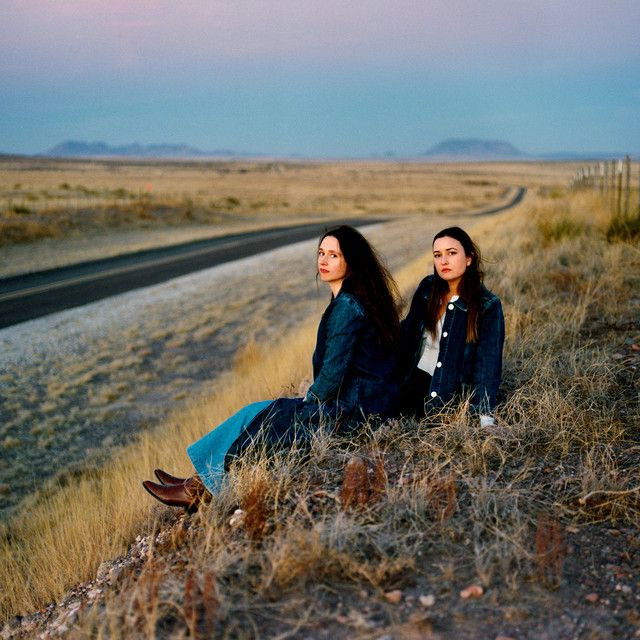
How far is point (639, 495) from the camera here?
322 cm

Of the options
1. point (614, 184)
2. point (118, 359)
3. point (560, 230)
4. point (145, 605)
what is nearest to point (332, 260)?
point (145, 605)

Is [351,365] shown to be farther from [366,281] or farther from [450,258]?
[450,258]

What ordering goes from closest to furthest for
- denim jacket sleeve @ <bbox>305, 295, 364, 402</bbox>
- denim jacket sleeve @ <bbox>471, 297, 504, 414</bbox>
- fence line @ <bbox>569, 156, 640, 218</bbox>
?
denim jacket sleeve @ <bbox>305, 295, 364, 402</bbox>, denim jacket sleeve @ <bbox>471, 297, 504, 414</bbox>, fence line @ <bbox>569, 156, 640, 218</bbox>

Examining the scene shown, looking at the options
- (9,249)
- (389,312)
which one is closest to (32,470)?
(389,312)

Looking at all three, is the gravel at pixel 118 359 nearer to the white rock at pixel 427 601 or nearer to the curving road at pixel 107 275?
the curving road at pixel 107 275

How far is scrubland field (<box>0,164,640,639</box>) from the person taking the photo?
2.53m

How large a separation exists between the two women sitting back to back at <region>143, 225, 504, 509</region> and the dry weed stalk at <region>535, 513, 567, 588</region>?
→ 40.1 inches

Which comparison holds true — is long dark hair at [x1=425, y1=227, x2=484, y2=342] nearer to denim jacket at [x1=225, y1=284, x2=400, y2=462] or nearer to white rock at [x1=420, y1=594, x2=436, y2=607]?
denim jacket at [x1=225, y1=284, x2=400, y2=462]

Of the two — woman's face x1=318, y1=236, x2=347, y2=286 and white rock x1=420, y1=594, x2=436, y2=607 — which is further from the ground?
woman's face x1=318, y1=236, x2=347, y2=286

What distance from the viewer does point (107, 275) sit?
15.7 metres

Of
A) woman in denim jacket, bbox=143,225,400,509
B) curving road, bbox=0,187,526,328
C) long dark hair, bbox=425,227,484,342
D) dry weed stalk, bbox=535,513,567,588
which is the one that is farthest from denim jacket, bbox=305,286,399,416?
curving road, bbox=0,187,526,328

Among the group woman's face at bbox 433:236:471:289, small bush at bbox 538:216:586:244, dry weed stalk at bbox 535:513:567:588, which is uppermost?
woman's face at bbox 433:236:471:289

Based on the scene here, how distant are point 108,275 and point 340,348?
1272 cm

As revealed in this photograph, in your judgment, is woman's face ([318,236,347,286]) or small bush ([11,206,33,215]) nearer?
woman's face ([318,236,347,286])
